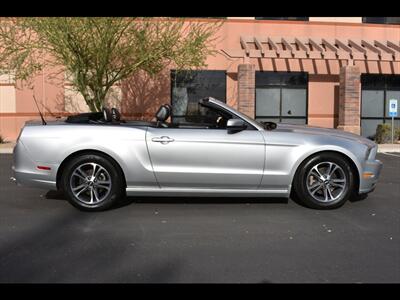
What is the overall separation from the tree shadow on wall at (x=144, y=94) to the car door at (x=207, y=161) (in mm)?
13345

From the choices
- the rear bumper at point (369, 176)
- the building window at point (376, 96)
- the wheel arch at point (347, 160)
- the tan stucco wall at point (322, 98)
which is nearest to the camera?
the wheel arch at point (347, 160)

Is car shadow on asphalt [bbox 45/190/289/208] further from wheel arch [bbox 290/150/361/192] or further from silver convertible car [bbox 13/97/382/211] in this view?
wheel arch [bbox 290/150/361/192]

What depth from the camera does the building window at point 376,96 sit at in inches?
820

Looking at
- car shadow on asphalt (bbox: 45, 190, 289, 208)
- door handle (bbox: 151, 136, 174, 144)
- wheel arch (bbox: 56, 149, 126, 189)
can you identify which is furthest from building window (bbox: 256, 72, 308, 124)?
wheel arch (bbox: 56, 149, 126, 189)

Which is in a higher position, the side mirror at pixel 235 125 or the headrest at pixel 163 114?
the headrest at pixel 163 114

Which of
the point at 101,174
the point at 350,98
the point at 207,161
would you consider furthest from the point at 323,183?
the point at 350,98

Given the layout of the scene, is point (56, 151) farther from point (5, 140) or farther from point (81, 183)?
point (5, 140)

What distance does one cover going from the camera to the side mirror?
20.3 feet

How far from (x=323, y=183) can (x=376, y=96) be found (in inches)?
630

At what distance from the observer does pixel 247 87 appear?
1850 centimetres

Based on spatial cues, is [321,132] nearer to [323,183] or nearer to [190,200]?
[323,183]

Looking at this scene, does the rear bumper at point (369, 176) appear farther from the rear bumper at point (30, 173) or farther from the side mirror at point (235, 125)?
the rear bumper at point (30, 173)

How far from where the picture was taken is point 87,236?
5180mm

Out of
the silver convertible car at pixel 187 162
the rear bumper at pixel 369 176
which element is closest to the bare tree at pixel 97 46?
the silver convertible car at pixel 187 162
